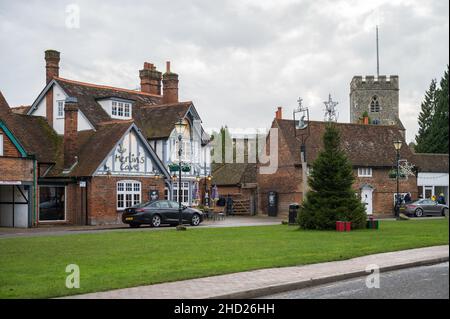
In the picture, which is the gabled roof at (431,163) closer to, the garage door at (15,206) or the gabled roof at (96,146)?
the gabled roof at (96,146)

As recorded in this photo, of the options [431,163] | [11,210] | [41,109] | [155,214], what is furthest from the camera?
[431,163]

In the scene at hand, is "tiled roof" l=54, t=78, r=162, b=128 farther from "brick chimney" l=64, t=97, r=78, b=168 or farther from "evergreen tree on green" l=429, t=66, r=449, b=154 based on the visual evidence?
"evergreen tree on green" l=429, t=66, r=449, b=154

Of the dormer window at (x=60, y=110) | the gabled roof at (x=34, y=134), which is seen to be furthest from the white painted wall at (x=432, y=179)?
the gabled roof at (x=34, y=134)

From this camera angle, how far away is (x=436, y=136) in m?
77.2

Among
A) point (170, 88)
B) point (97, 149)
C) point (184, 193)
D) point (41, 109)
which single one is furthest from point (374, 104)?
point (97, 149)

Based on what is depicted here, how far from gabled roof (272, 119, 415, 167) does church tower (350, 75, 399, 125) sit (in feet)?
141

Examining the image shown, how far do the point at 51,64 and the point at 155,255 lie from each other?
101 ft

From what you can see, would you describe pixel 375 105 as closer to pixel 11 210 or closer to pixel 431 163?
pixel 431 163

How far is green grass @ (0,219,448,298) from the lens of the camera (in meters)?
12.6

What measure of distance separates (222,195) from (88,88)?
17.7 meters

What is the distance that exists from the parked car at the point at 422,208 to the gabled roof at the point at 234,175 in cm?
1551

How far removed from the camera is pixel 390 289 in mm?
11609
